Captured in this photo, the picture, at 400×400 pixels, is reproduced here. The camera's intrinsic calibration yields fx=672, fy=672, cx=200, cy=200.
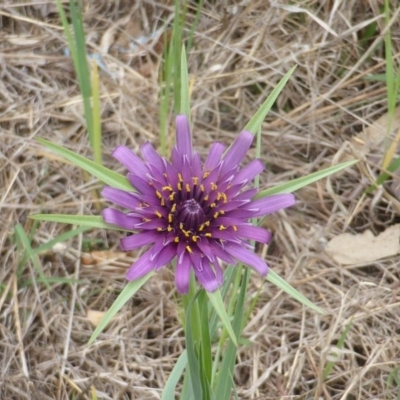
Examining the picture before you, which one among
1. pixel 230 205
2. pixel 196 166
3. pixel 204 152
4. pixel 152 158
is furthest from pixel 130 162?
pixel 204 152

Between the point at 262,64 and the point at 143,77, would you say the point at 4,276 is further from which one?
the point at 262,64

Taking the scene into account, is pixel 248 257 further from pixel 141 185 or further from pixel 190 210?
pixel 141 185

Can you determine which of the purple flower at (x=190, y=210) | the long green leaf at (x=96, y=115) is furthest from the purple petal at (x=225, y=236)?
the long green leaf at (x=96, y=115)

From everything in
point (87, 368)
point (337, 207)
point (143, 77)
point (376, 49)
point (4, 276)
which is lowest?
point (87, 368)

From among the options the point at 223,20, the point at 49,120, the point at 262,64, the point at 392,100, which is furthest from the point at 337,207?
the point at 49,120

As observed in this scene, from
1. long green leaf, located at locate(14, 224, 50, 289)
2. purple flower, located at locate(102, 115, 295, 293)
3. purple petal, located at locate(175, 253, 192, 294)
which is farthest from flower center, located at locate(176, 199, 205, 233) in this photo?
long green leaf, located at locate(14, 224, 50, 289)

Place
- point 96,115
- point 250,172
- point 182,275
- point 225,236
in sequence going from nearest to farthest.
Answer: point 182,275 → point 225,236 → point 250,172 → point 96,115
